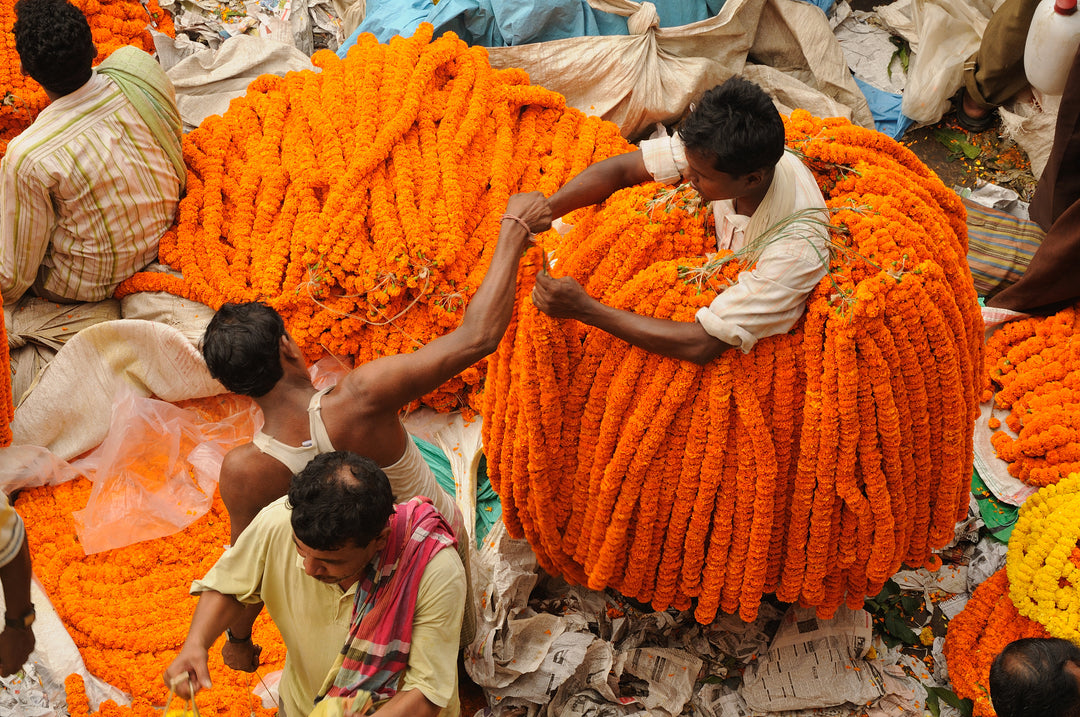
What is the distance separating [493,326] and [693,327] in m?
0.50

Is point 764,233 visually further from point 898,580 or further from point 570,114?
point 570,114

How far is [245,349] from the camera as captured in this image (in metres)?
2.40

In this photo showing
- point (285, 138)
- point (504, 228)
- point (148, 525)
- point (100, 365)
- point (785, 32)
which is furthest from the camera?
point (785, 32)

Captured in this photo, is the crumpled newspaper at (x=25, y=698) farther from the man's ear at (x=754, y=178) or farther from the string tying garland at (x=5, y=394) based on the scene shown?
the man's ear at (x=754, y=178)

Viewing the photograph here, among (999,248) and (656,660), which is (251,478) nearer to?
(656,660)

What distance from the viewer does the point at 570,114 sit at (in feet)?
13.6

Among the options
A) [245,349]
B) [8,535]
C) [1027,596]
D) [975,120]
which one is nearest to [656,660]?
[1027,596]

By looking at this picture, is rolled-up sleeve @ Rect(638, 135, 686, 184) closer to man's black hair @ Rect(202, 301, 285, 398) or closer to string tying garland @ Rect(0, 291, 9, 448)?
man's black hair @ Rect(202, 301, 285, 398)

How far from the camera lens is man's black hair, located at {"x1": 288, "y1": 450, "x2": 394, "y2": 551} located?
1937mm

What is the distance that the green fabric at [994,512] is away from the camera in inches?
137

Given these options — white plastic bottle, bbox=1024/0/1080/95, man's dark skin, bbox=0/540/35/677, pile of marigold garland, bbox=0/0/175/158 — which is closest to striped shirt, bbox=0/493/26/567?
man's dark skin, bbox=0/540/35/677

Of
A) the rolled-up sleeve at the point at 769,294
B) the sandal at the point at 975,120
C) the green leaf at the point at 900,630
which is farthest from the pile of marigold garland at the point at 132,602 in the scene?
the sandal at the point at 975,120

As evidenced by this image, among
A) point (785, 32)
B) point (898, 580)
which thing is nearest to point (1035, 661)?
point (898, 580)

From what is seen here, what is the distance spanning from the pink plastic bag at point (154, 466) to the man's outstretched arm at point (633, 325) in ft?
5.46
